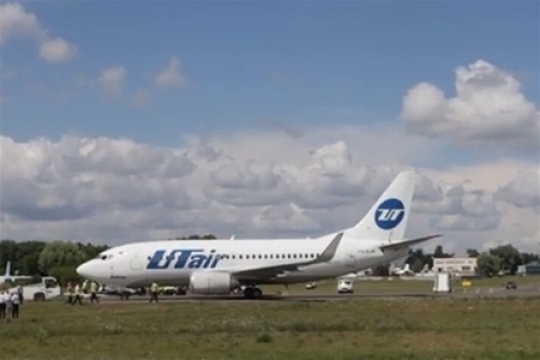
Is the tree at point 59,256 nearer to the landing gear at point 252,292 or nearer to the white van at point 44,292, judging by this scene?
the white van at point 44,292

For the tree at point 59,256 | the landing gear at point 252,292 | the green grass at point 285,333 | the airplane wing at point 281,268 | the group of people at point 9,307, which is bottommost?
the green grass at point 285,333

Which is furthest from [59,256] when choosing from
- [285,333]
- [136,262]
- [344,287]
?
[285,333]

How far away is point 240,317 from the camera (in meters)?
37.8

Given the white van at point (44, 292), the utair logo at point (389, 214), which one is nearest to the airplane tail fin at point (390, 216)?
the utair logo at point (389, 214)

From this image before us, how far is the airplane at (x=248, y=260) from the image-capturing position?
192 feet

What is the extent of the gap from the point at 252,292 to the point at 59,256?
94454 millimetres

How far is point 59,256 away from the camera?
489 feet

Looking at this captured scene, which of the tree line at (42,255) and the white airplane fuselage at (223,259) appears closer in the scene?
the white airplane fuselage at (223,259)

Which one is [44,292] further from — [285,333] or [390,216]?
[285,333]

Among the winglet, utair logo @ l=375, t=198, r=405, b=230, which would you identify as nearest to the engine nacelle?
the winglet

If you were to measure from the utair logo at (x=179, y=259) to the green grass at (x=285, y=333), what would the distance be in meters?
13.3

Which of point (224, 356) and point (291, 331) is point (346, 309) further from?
point (224, 356)

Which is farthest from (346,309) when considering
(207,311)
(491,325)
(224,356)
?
(224,356)

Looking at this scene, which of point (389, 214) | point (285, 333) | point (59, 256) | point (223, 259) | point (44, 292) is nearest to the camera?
point (285, 333)
